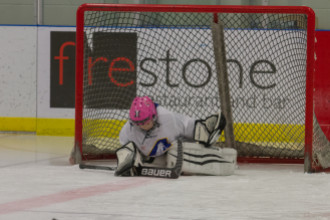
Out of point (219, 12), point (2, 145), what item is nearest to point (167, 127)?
point (219, 12)

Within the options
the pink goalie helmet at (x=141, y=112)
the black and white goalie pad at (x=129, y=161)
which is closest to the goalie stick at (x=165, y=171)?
the black and white goalie pad at (x=129, y=161)

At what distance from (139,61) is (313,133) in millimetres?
2050

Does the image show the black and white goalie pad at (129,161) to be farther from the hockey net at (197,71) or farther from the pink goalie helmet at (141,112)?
the hockey net at (197,71)

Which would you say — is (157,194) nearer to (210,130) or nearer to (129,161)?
(129,161)

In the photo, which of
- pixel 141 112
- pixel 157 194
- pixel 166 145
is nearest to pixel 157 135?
pixel 166 145

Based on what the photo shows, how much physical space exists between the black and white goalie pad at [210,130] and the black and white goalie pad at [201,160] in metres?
0.05

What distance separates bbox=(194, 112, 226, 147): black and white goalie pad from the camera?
431 centimetres

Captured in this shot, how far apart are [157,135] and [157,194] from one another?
2.88 ft

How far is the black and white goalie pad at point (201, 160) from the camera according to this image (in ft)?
14.0

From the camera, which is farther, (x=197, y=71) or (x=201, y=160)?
(x=197, y=71)

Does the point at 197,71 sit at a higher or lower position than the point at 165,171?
higher

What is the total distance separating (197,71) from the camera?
244 inches

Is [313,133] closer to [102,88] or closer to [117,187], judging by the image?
[117,187]

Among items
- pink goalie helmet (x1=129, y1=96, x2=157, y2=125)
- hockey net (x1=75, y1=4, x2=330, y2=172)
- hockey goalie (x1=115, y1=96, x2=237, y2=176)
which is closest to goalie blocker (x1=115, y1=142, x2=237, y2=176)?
hockey goalie (x1=115, y1=96, x2=237, y2=176)
